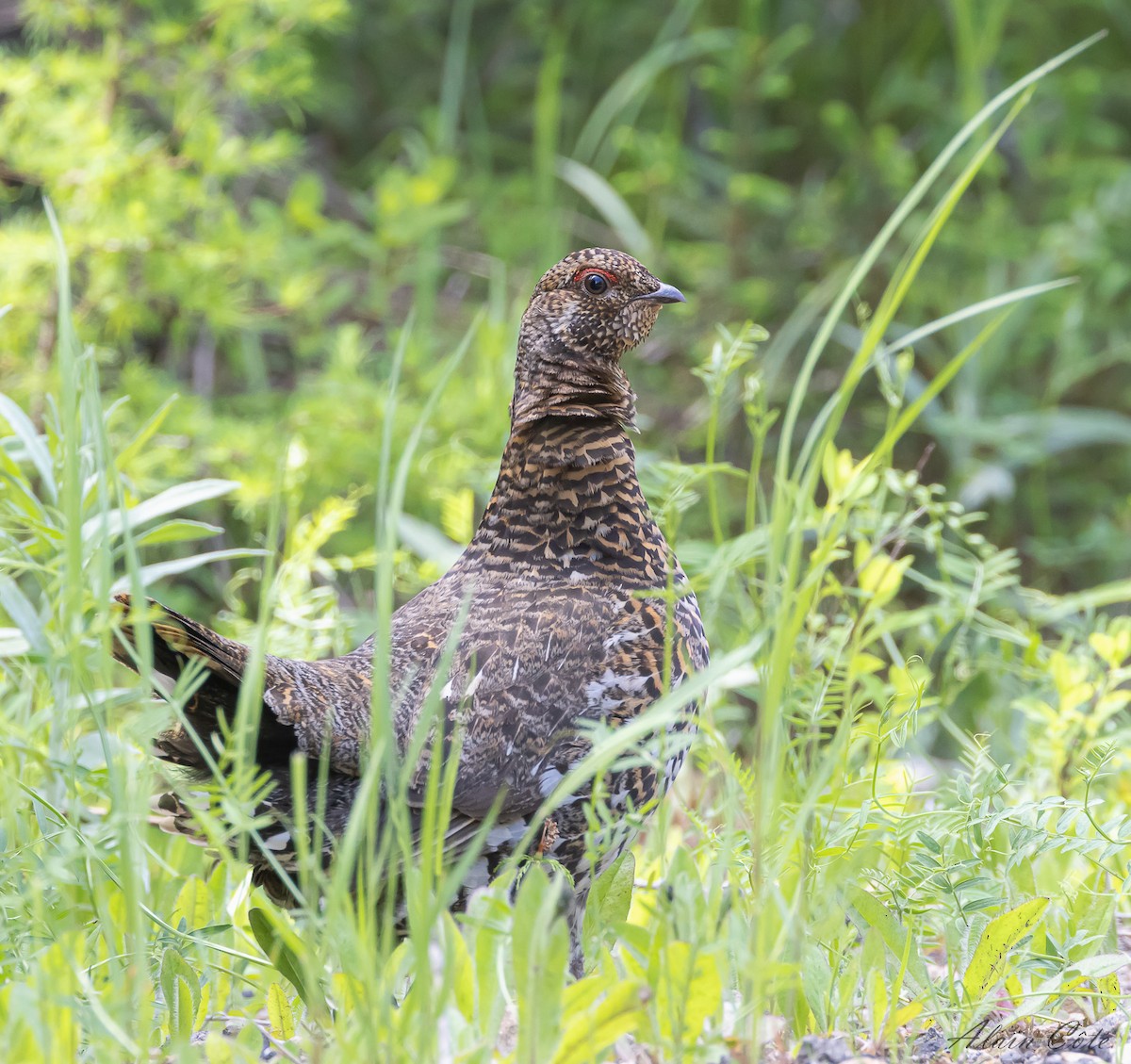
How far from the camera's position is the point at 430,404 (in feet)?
5.59

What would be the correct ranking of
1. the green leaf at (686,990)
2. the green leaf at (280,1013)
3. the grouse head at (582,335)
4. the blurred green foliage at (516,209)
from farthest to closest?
the blurred green foliage at (516,209) < the grouse head at (582,335) < the green leaf at (280,1013) < the green leaf at (686,990)

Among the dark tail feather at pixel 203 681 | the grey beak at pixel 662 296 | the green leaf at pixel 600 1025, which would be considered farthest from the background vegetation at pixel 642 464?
the grey beak at pixel 662 296

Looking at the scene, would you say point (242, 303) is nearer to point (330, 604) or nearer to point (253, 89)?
point (253, 89)

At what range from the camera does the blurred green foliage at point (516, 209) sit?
380cm

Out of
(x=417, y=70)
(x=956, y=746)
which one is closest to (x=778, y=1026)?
(x=956, y=746)

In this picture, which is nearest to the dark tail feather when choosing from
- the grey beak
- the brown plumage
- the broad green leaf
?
the brown plumage

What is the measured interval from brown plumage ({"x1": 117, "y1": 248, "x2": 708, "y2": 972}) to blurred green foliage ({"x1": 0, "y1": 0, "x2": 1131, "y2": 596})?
56cm

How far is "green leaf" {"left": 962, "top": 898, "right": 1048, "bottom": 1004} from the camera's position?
72.6 inches

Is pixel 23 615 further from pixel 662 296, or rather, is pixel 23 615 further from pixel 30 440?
pixel 662 296

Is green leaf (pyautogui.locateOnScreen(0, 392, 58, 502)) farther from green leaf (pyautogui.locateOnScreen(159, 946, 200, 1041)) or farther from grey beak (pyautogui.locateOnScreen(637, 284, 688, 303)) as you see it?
grey beak (pyautogui.locateOnScreen(637, 284, 688, 303))

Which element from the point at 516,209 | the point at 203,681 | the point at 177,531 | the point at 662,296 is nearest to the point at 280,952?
the point at 203,681

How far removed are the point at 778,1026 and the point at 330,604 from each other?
65.7 inches

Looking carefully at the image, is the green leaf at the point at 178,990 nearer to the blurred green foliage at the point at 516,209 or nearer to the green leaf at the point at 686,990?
the green leaf at the point at 686,990

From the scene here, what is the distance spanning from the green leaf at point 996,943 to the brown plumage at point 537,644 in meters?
0.55
